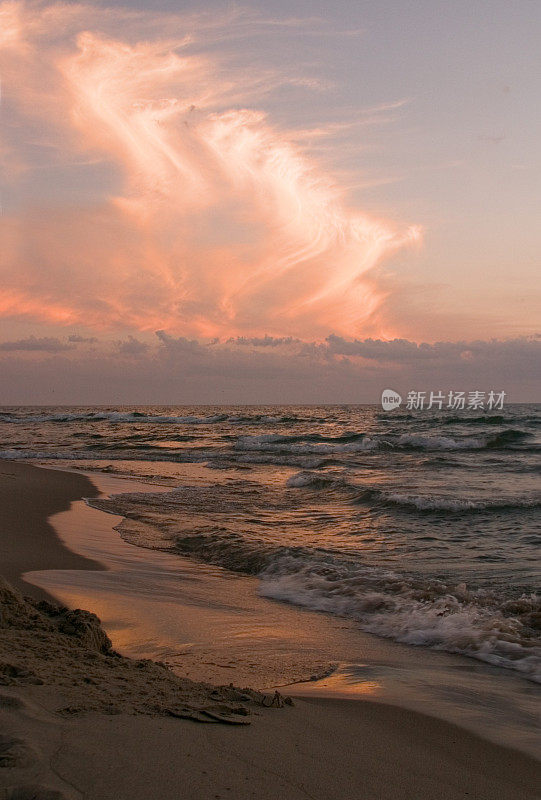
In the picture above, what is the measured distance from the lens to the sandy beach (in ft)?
6.97

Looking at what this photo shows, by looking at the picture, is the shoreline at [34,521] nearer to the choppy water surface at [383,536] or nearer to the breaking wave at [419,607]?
the choppy water surface at [383,536]

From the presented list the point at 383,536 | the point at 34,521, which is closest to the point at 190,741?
the point at 383,536

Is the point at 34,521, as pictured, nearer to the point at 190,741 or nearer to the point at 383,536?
the point at 383,536

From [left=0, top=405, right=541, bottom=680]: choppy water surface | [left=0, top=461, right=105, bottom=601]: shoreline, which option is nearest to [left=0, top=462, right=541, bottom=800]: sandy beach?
[left=0, top=405, right=541, bottom=680]: choppy water surface

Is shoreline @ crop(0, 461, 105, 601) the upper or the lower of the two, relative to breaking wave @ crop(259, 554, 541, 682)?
lower

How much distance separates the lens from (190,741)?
2.47m

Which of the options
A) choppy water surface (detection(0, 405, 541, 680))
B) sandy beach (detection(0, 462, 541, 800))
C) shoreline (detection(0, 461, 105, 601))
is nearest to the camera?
Result: sandy beach (detection(0, 462, 541, 800))

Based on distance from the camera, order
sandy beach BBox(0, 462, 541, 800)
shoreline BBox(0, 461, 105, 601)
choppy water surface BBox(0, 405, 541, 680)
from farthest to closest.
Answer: shoreline BBox(0, 461, 105, 601) < choppy water surface BBox(0, 405, 541, 680) < sandy beach BBox(0, 462, 541, 800)

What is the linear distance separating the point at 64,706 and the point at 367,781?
54.1 inches

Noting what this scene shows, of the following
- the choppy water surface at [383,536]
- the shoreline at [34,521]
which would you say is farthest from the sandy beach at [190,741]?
the shoreline at [34,521]

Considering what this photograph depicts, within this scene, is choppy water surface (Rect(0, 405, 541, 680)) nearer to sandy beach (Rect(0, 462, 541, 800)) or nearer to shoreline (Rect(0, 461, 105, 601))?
shoreline (Rect(0, 461, 105, 601))

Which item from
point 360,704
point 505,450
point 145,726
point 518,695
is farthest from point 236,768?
point 505,450

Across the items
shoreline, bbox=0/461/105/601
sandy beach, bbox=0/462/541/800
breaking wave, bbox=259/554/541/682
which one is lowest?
shoreline, bbox=0/461/105/601

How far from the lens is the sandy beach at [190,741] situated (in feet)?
6.97
